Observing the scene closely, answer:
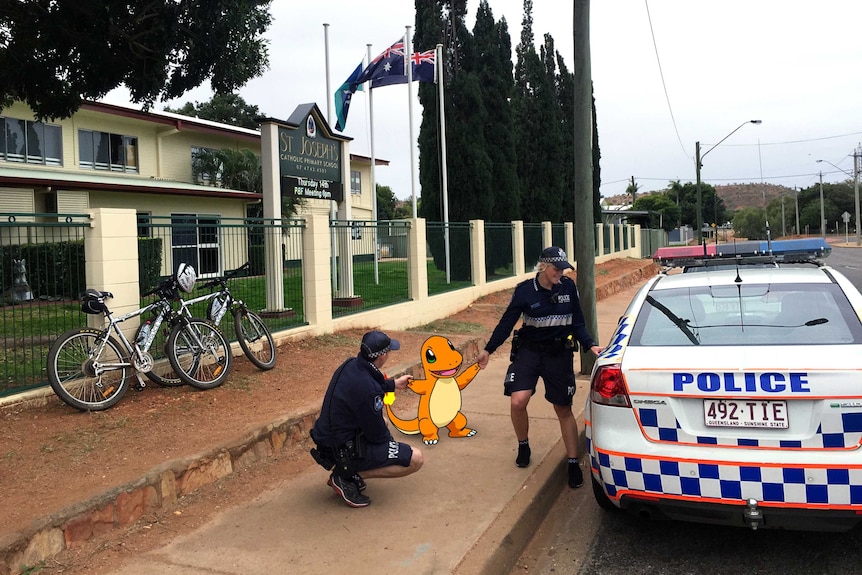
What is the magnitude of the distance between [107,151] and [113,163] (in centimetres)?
44

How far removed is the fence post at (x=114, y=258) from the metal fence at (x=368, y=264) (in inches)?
154

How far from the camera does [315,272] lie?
947 centimetres

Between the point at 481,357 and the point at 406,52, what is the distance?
1326 cm

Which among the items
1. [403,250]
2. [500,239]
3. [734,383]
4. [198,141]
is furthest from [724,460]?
[198,141]

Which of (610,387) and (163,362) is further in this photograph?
(163,362)

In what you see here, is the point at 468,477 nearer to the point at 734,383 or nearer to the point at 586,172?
the point at 734,383

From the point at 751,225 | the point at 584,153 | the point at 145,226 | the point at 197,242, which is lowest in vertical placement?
the point at 197,242

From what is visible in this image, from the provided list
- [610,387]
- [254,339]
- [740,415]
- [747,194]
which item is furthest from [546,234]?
[747,194]

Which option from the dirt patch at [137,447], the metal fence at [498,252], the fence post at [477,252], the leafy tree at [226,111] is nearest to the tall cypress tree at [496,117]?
the metal fence at [498,252]

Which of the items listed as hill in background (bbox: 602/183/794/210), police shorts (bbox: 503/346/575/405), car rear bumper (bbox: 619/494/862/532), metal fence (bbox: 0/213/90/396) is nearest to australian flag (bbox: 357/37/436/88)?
metal fence (bbox: 0/213/90/396)

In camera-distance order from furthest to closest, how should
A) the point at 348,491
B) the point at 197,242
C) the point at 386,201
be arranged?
1. the point at 386,201
2. the point at 197,242
3. the point at 348,491

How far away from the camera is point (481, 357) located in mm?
5215

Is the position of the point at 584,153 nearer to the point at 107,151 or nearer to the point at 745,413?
the point at 745,413

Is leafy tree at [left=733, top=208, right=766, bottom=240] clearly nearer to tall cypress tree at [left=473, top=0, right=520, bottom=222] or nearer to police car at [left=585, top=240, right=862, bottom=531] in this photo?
tall cypress tree at [left=473, top=0, right=520, bottom=222]
